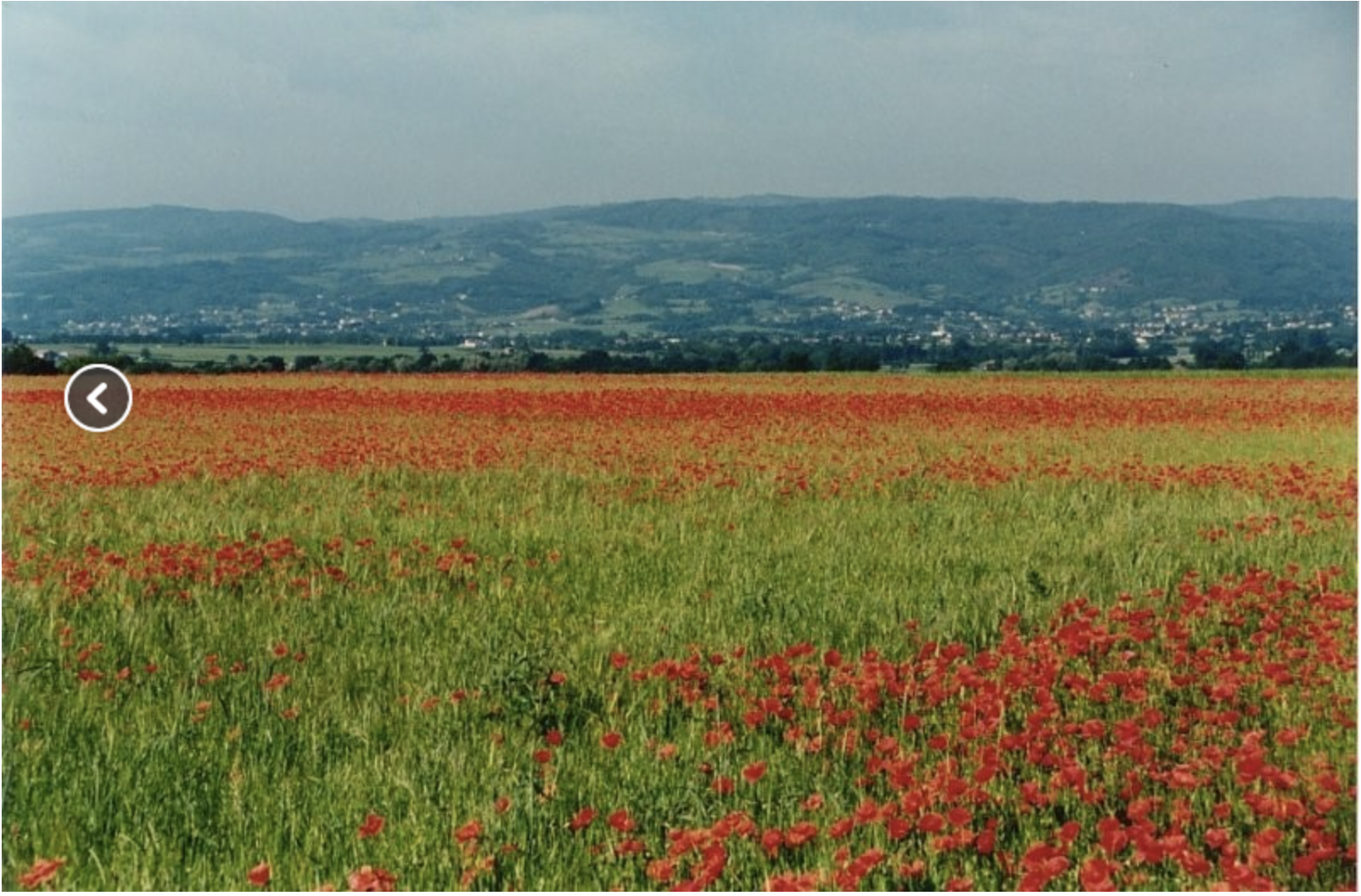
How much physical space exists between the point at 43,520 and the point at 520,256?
50.6m

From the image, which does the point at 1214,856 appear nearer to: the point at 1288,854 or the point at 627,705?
the point at 1288,854

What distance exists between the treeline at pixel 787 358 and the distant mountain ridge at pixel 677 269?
2.30ft

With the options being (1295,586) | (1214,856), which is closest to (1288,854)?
(1214,856)

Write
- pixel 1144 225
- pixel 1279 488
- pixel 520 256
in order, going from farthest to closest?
pixel 520 256 → pixel 1144 225 → pixel 1279 488

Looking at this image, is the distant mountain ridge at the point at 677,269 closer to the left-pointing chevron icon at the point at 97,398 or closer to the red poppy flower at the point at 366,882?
the left-pointing chevron icon at the point at 97,398

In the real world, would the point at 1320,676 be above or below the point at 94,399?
below

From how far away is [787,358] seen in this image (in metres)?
36.1

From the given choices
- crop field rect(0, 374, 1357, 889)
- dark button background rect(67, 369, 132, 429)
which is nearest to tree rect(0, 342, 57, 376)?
crop field rect(0, 374, 1357, 889)

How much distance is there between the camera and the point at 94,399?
19.4 ft

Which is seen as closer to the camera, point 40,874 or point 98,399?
point 40,874

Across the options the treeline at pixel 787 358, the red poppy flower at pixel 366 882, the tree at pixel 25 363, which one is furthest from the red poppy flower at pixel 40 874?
the treeline at pixel 787 358

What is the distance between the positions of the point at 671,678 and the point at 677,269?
68048 millimetres

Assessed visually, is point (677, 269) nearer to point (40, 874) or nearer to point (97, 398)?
point (97, 398)

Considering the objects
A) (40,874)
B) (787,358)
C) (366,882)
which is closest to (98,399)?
(40,874)
